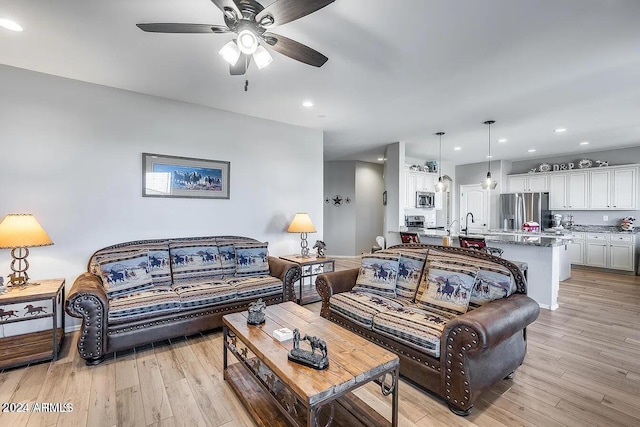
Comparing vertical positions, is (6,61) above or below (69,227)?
above

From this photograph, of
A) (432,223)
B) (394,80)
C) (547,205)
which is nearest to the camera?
(394,80)

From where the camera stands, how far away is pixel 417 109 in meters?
4.15

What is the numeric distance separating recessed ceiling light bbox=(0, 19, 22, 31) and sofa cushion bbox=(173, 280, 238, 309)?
2628 mm

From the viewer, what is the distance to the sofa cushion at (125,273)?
290 cm

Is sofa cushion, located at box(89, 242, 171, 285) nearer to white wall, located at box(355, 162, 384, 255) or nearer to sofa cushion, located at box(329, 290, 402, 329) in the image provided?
sofa cushion, located at box(329, 290, 402, 329)

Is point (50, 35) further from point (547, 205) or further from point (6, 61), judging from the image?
point (547, 205)

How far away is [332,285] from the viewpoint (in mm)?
3166

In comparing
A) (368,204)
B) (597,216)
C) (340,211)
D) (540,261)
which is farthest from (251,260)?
(597,216)

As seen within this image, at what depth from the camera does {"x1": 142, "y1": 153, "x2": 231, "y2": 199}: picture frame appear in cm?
370

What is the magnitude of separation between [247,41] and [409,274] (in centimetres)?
254

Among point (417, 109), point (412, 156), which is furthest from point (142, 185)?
point (412, 156)

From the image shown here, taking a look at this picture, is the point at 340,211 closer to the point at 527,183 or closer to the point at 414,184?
the point at 414,184

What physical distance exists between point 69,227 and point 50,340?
3.84ft

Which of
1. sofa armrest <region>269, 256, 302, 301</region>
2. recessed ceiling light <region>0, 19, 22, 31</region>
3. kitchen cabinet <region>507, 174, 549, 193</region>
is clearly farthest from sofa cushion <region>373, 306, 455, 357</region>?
kitchen cabinet <region>507, 174, 549, 193</region>
